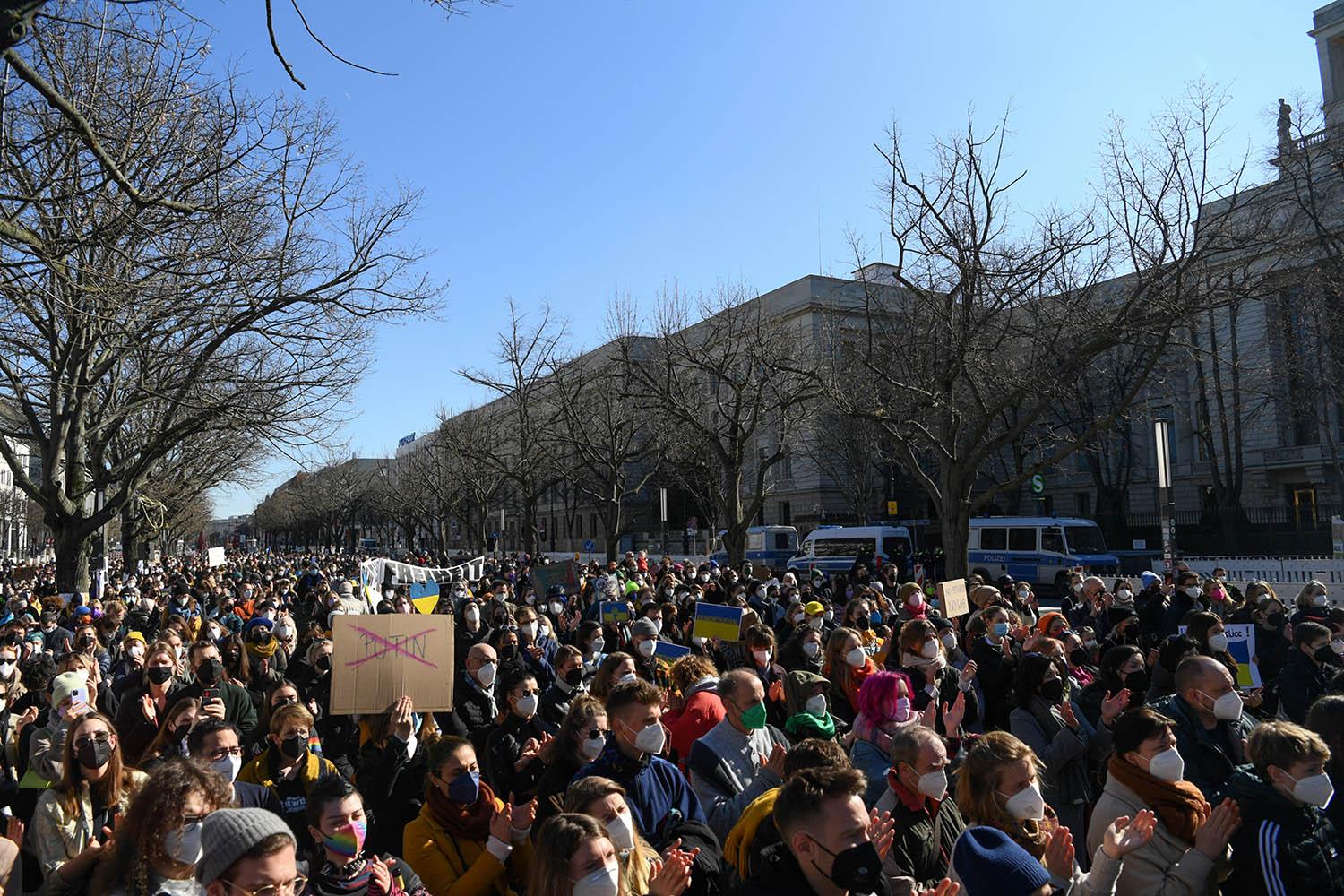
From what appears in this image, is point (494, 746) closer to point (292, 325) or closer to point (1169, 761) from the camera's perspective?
point (1169, 761)

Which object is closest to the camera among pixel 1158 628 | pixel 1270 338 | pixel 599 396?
pixel 1158 628

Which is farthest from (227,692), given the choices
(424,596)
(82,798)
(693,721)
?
(424,596)

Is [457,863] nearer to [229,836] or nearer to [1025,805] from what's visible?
[229,836]

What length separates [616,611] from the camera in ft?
39.4

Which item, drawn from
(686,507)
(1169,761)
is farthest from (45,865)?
(686,507)

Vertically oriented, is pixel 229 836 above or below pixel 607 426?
below

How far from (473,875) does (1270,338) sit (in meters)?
36.7

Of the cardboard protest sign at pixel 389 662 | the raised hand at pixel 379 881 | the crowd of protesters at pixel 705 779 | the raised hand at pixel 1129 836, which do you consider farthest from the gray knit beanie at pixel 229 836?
the cardboard protest sign at pixel 389 662

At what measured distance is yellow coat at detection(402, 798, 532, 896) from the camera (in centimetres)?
395

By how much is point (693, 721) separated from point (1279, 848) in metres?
3.09

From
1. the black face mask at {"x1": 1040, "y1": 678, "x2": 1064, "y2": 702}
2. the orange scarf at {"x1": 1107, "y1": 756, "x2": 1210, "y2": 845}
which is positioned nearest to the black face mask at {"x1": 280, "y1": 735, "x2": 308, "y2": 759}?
the orange scarf at {"x1": 1107, "y1": 756, "x2": 1210, "y2": 845}

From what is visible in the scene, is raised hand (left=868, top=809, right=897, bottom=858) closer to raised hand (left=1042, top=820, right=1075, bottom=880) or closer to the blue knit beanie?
the blue knit beanie

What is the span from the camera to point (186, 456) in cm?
3450

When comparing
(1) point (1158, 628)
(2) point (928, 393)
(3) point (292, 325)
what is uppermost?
(3) point (292, 325)
